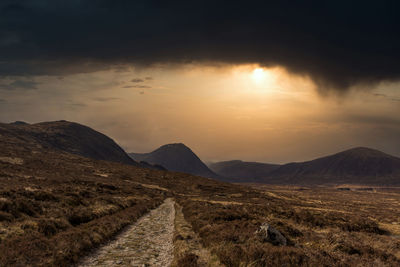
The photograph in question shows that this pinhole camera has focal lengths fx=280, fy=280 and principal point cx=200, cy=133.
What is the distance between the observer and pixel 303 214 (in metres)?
38.1

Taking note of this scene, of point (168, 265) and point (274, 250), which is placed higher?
point (274, 250)

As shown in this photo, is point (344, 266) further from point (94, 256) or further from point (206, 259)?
point (94, 256)

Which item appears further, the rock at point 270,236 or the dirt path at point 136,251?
the rock at point 270,236

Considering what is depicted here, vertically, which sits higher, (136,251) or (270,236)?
(270,236)

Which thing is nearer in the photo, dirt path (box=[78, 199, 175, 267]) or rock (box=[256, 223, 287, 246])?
dirt path (box=[78, 199, 175, 267])

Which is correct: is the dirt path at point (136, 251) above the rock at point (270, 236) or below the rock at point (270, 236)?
below

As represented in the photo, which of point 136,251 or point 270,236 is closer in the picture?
point 136,251

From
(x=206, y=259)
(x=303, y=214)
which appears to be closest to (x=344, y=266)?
(x=206, y=259)

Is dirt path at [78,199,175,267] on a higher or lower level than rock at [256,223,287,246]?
lower

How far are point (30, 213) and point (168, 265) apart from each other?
14.8m

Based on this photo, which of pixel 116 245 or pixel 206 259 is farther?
pixel 116 245

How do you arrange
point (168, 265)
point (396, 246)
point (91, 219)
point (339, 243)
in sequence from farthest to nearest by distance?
point (91, 219) < point (396, 246) < point (339, 243) < point (168, 265)

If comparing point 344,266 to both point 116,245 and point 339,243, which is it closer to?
point 339,243

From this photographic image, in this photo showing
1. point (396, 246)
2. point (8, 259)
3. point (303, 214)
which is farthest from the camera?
point (303, 214)
